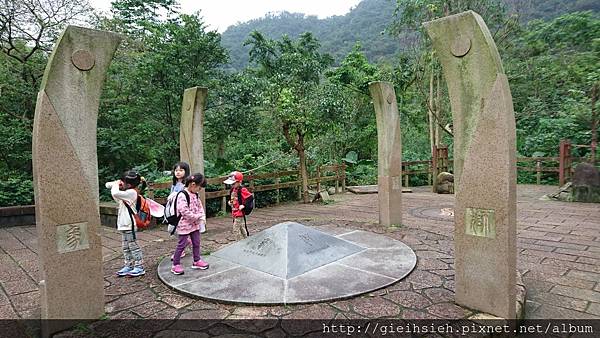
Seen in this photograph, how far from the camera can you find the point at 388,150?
19.9ft

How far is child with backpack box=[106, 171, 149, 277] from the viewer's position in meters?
3.68

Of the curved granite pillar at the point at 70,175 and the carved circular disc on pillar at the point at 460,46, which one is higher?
the carved circular disc on pillar at the point at 460,46

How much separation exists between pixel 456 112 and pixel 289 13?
4985cm

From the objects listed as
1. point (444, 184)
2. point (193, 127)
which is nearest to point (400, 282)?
point (193, 127)

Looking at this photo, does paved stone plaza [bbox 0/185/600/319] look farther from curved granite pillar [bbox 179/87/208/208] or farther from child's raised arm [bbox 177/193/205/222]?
curved granite pillar [bbox 179/87/208/208]

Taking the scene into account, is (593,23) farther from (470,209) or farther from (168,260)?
(168,260)

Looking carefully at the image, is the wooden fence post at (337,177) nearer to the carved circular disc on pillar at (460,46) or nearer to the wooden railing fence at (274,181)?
the wooden railing fence at (274,181)

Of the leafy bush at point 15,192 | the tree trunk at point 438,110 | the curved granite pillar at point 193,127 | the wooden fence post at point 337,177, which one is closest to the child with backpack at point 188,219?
the curved granite pillar at point 193,127

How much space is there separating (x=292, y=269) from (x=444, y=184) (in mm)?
10139

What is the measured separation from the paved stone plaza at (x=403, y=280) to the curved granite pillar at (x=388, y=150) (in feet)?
1.23

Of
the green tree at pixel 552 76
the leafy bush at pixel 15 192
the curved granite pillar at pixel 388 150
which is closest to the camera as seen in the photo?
the curved granite pillar at pixel 388 150

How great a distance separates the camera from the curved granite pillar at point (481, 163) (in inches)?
106

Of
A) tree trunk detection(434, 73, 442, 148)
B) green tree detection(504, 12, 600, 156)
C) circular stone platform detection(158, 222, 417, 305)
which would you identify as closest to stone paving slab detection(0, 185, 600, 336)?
circular stone platform detection(158, 222, 417, 305)

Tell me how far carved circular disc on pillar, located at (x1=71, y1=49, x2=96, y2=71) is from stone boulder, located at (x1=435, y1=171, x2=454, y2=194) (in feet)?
38.6
